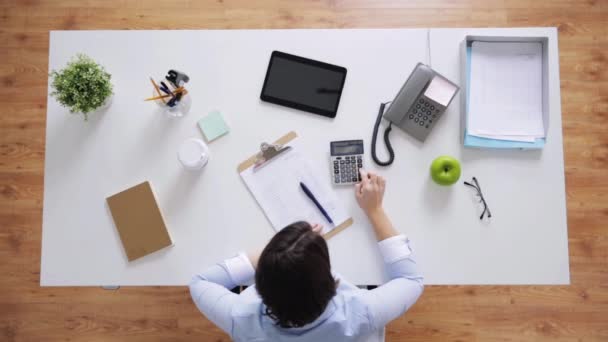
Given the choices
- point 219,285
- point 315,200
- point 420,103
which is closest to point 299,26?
point 420,103

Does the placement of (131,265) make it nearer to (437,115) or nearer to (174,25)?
(437,115)

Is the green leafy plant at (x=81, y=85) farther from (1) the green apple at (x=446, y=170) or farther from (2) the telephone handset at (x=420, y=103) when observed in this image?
(1) the green apple at (x=446, y=170)

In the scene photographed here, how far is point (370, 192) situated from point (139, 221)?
556mm

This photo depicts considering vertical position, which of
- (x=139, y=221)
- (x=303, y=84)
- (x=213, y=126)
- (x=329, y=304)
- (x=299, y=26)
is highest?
(x=299, y=26)

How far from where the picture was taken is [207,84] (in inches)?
43.6

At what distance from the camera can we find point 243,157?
3.54ft

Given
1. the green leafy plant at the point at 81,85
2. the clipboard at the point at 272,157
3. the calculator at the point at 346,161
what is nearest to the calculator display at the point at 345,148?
the calculator at the point at 346,161

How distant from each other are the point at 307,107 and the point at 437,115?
32 cm

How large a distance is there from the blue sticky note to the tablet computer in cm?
12

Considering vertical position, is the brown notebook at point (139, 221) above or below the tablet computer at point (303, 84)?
below

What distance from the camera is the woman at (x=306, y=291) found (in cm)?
72

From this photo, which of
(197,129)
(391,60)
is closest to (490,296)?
(391,60)

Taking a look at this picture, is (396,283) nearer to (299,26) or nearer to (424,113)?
(424,113)

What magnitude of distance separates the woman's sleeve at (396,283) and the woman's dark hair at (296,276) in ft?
0.68
